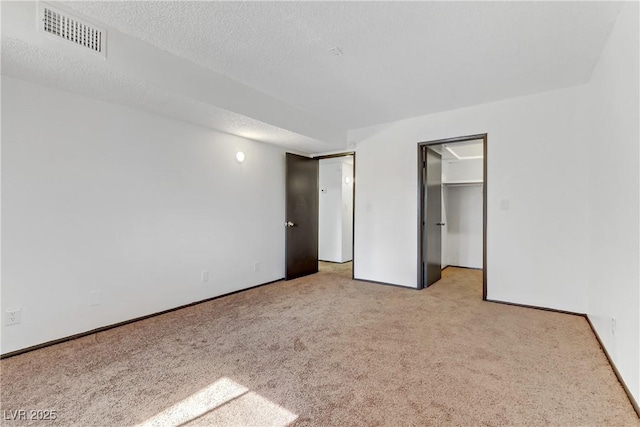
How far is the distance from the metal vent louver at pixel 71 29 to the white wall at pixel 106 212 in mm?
825

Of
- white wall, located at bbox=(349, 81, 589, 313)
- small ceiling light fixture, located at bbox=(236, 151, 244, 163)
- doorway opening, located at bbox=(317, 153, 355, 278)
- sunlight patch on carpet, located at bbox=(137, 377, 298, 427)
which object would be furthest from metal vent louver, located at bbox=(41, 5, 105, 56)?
doorway opening, located at bbox=(317, 153, 355, 278)

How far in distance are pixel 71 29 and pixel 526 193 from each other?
14.7 ft

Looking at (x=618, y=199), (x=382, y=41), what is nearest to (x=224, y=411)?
(x=382, y=41)

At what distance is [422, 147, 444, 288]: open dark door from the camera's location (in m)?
4.32

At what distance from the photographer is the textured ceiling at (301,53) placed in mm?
1985

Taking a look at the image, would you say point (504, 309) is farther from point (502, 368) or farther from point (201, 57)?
point (201, 57)

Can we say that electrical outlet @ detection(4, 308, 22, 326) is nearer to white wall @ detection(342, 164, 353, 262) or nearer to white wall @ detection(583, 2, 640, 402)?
white wall @ detection(583, 2, 640, 402)

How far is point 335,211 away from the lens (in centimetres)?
675

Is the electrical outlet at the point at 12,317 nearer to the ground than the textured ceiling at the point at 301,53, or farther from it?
nearer to the ground

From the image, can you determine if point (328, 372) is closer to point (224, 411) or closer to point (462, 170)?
point (224, 411)

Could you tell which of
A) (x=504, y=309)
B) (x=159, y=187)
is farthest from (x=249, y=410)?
(x=504, y=309)

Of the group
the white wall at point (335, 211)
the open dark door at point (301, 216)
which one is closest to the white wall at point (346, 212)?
the white wall at point (335, 211)

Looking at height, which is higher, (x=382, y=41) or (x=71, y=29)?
(x=382, y=41)

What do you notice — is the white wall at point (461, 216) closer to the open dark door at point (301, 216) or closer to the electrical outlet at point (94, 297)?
the open dark door at point (301, 216)
